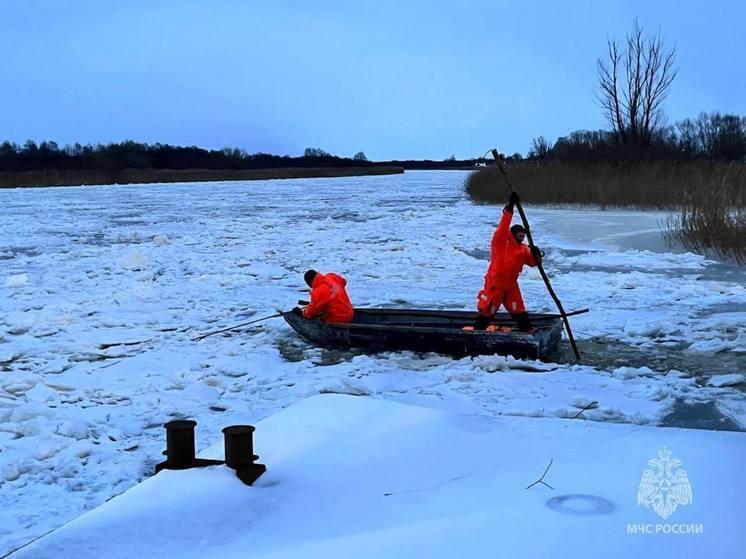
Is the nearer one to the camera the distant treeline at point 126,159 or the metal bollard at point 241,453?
the metal bollard at point 241,453

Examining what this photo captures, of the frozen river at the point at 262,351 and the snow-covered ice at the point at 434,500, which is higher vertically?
the snow-covered ice at the point at 434,500

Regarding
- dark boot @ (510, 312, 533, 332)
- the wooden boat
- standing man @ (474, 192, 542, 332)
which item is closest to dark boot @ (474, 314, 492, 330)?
standing man @ (474, 192, 542, 332)

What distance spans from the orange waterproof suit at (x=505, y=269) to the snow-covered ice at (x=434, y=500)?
266 cm

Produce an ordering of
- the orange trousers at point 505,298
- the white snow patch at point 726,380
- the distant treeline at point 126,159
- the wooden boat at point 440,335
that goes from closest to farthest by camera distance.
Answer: the white snow patch at point 726,380, the wooden boat at point 440,335, the orange trousers at point 505,298, the distant treeline at point 126,159

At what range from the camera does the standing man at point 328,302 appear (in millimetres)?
7522

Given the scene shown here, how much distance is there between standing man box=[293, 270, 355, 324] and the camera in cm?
752

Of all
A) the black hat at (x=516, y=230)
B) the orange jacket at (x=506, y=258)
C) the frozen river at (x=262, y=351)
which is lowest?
the frozen river at (x=262, y=351)

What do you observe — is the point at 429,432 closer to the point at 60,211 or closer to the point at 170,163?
the point at 60,211

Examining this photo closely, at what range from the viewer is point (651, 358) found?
684 centimetres

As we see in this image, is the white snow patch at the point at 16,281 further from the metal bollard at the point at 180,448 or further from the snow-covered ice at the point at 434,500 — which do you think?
the metal bollard at the point at 180,448

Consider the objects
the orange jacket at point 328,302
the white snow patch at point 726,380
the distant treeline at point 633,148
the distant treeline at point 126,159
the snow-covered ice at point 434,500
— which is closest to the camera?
the snow-covered ice at point 434,500

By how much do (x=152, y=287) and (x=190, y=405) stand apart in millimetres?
5656

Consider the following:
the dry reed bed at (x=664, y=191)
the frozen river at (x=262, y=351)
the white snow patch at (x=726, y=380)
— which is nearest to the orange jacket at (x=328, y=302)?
the frozen river at (x=262, y=351)

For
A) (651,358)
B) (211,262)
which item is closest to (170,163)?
(211,262)
